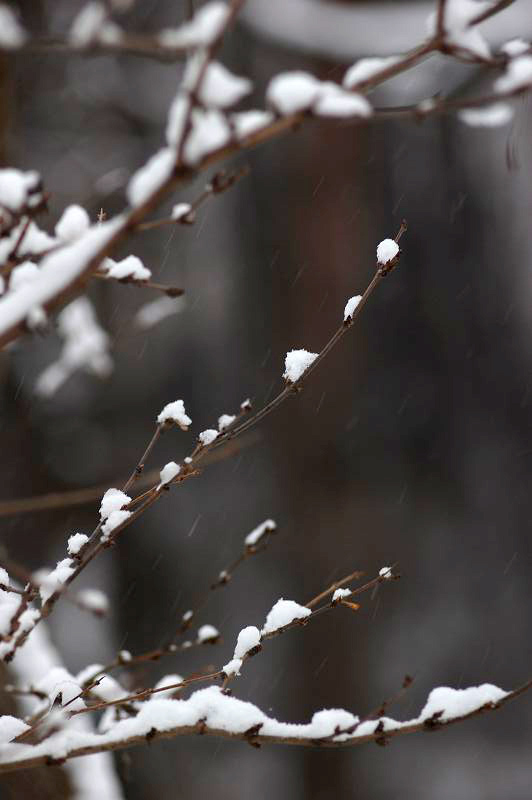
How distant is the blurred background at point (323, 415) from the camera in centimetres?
755

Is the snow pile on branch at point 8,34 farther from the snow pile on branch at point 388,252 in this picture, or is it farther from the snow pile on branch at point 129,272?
the snow pile on branch at point 388,252

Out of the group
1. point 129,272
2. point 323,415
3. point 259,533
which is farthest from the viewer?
point 323,415

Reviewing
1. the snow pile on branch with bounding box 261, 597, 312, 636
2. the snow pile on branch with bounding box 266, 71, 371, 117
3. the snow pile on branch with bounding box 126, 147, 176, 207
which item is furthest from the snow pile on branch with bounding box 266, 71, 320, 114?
the snow pile on branch with bounding box 261, 597, 312, 636

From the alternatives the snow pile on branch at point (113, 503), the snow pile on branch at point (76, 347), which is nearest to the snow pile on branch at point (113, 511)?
the snow pile on branch at point (113, 503)

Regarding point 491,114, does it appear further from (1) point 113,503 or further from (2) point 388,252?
(1) point 113,503

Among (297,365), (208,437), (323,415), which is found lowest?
(323,415)

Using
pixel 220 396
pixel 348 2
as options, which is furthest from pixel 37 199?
pixel 220 396

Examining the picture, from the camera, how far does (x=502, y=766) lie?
8.41 meters

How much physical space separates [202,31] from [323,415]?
724 cm

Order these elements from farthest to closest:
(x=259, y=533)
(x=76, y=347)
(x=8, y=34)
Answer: (x=76, y=347)
(x=259, y=533)
(x=8, y=34)

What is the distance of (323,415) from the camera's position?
7914 millimetres

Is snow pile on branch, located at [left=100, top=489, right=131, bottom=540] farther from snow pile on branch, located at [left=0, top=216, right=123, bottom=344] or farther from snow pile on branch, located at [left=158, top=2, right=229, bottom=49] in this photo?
snow pile on branch, located at [left=158, top=2, right=229, bottom=49]

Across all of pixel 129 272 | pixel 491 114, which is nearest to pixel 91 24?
pixel 129 272

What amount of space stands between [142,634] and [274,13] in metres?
6.45
